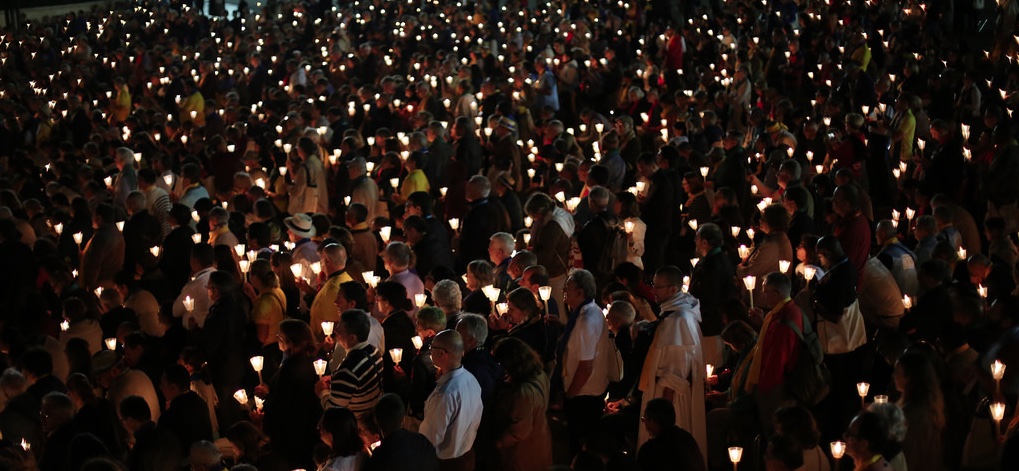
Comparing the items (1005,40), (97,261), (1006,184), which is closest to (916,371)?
(1006,184)

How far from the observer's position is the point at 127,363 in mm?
8000

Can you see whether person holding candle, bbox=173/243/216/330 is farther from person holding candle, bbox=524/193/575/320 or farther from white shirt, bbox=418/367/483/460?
white shirt, bbox=418/367/483/460

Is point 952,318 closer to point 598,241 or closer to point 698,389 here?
point 698,389

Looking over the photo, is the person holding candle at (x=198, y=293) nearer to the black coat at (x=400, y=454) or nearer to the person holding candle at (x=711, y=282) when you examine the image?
the person holding candle at (x=711, y=282)

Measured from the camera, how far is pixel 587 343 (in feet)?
25.4

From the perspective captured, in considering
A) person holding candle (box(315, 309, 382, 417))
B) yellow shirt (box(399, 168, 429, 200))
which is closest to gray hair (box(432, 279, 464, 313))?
person holding candle (box(315, 309, 382, 417))

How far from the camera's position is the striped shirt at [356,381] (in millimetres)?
6961

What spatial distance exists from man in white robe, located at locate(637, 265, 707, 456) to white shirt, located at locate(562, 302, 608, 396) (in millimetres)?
360

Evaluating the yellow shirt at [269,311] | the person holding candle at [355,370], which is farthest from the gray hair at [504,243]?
the person holding candle at [355,370]

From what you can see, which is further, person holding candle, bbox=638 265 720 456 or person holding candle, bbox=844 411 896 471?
person holding candle, bbox=638 265 720 456

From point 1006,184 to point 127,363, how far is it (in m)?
8.10

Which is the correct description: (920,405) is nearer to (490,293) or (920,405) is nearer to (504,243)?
(490,293)

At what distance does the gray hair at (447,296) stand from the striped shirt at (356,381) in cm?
115

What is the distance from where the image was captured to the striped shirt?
22.8 ft
